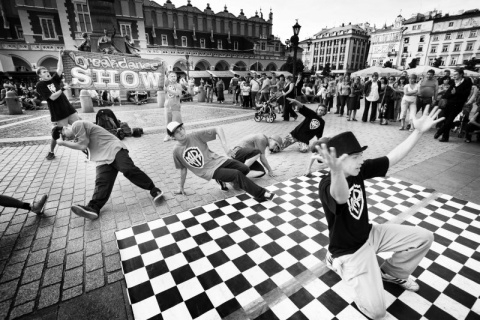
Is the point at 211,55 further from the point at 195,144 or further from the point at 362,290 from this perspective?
the point at 362,290

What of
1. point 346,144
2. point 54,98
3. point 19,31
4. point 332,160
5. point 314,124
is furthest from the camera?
point 19,31

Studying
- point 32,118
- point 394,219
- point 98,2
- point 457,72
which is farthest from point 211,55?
point 394,219

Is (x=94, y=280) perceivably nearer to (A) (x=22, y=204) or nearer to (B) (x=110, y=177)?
(B) (x=110, y=177)

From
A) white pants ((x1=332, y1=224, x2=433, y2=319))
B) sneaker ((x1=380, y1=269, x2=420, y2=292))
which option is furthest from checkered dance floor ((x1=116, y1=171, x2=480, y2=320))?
white pants ((x1=332, y1=224, x2=433, y2=319))

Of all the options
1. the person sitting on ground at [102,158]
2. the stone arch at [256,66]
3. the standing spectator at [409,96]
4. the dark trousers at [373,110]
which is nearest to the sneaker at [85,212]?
the person sitting on ground at [102,158]

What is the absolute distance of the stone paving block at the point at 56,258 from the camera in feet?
8.10

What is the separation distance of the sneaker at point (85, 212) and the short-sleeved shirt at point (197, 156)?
1299 millimetres

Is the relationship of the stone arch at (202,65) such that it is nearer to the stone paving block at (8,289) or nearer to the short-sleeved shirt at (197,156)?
the short-sleeved shirt at (197,156)

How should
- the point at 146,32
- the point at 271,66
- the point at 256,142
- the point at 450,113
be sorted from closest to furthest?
the point at 256,142 < the point at 450,113 < the point at 146,32 < the point at 271,66

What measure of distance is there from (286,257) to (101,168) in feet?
9.66

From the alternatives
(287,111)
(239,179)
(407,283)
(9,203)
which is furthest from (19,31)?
(407,283)

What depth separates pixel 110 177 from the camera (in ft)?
11.4

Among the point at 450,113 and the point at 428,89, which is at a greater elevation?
the point at 428,89

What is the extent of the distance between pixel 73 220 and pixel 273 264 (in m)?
2.86
